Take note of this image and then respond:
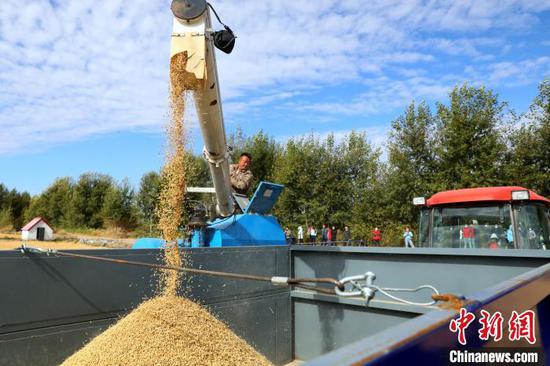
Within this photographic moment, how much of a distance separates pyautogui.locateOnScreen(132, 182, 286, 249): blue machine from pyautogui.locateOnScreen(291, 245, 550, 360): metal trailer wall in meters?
0.70

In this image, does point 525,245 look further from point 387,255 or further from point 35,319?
point 35,319

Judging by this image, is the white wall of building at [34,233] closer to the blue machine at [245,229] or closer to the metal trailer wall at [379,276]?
the blue machine at [245,229]

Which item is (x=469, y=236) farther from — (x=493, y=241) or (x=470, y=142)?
(x=470, y=142)

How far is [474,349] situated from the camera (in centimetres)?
127

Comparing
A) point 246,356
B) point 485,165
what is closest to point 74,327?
point 246,356

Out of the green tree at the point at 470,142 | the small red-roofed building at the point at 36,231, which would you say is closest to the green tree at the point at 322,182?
the green tree at the point at 470,142

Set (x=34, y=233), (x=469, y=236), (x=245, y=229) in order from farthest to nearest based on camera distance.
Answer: (x=34, y=233) < (x=469, y=236) < (x=245, y=229)

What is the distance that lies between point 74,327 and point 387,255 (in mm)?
2394

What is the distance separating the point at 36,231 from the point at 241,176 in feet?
84.2

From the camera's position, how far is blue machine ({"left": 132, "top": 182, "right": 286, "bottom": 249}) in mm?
4668

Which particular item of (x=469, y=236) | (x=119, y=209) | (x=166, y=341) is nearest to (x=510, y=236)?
(x=469, y=236)

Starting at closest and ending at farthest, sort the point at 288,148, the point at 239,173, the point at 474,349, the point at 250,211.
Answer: the point at 474,349
the point at 250,211
the point at 239,173
the point at 288,148

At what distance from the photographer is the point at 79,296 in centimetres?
277

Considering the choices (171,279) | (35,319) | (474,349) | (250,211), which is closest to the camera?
(474,349)
